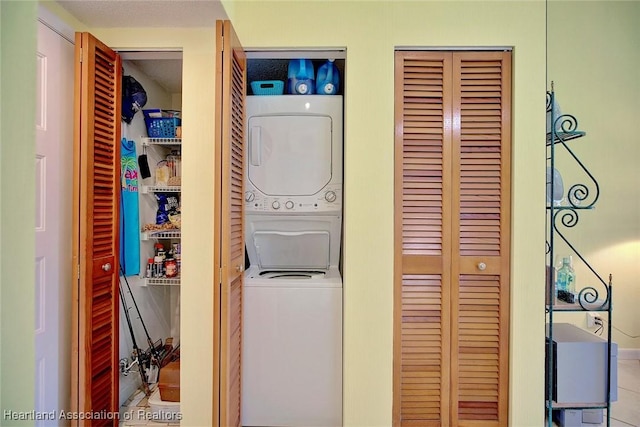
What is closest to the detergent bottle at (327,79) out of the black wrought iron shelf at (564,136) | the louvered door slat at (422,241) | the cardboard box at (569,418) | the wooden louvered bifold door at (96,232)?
the louvered door slat at (422,241)

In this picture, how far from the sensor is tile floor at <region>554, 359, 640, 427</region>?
57 cm

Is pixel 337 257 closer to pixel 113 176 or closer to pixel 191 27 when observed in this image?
pixel 113 176

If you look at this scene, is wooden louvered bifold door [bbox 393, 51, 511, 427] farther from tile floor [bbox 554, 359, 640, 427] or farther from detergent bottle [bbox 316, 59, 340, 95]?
tile floor [bbox 554, 359, 640, 427]

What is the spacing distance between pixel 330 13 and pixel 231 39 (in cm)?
57

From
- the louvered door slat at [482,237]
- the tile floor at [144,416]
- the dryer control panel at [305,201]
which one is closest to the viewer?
the louvered door slat at [482,237]

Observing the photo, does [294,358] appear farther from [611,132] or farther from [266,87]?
[611,132]

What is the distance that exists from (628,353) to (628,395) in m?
0.08

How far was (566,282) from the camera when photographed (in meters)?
0.84

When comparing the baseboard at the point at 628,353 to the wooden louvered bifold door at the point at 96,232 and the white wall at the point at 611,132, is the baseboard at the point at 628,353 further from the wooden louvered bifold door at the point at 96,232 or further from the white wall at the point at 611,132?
the wooden louvered bifold door at the point at 96,232

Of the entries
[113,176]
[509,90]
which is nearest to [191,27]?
[113,176]

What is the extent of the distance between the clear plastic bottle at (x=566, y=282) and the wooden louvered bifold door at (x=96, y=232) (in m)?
1.87

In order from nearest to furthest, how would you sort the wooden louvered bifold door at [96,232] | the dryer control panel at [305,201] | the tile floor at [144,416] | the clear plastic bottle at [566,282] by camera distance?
the clear plastic bottle at [566,282], the wooden louvered bifold door at [96,232], the tile floor at [144,416], the dryer control panel at [305,201]

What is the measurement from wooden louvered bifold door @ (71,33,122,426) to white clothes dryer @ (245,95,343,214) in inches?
28.7

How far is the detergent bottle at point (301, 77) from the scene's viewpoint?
6.91 feet
